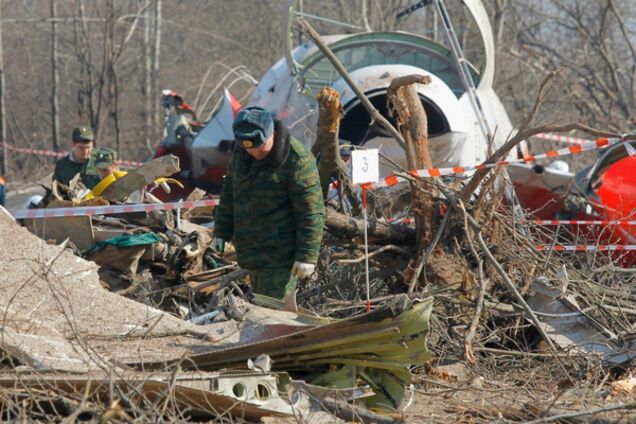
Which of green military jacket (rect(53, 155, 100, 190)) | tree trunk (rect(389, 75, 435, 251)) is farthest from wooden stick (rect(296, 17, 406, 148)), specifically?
green military jacket (rect(53, 155, 100, 190))

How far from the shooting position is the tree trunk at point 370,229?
7236 millimetres

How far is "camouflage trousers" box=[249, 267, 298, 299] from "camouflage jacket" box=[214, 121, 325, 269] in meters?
0.04

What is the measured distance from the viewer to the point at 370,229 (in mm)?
7305

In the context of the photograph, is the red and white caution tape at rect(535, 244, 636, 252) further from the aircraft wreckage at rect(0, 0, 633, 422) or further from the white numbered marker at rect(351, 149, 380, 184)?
the white numbered marker at rect(351, 149, 380, 184)

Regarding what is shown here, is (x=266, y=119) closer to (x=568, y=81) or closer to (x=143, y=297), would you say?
(x=143, y=297)

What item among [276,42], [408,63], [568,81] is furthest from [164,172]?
[276,42]

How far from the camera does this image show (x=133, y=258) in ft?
27.0

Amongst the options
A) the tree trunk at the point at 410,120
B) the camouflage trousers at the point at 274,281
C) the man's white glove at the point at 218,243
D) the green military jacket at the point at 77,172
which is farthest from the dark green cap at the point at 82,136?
the camouflage trousers at the point at 274,281

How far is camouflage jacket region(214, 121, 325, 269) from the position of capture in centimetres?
635

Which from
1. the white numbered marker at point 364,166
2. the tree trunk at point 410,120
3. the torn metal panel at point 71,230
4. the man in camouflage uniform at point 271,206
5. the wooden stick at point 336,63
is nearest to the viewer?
the man in camouflage uniform at point 271,206

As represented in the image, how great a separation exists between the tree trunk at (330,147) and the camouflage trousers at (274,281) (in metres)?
1.03

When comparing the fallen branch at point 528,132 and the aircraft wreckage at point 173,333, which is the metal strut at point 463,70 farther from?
the fallen branch at point 528,132

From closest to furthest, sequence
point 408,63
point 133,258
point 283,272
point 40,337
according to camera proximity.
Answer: point 40,337 < point 283,272 < point 133,258 < point 408,63

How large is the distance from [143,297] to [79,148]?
3009 mm
